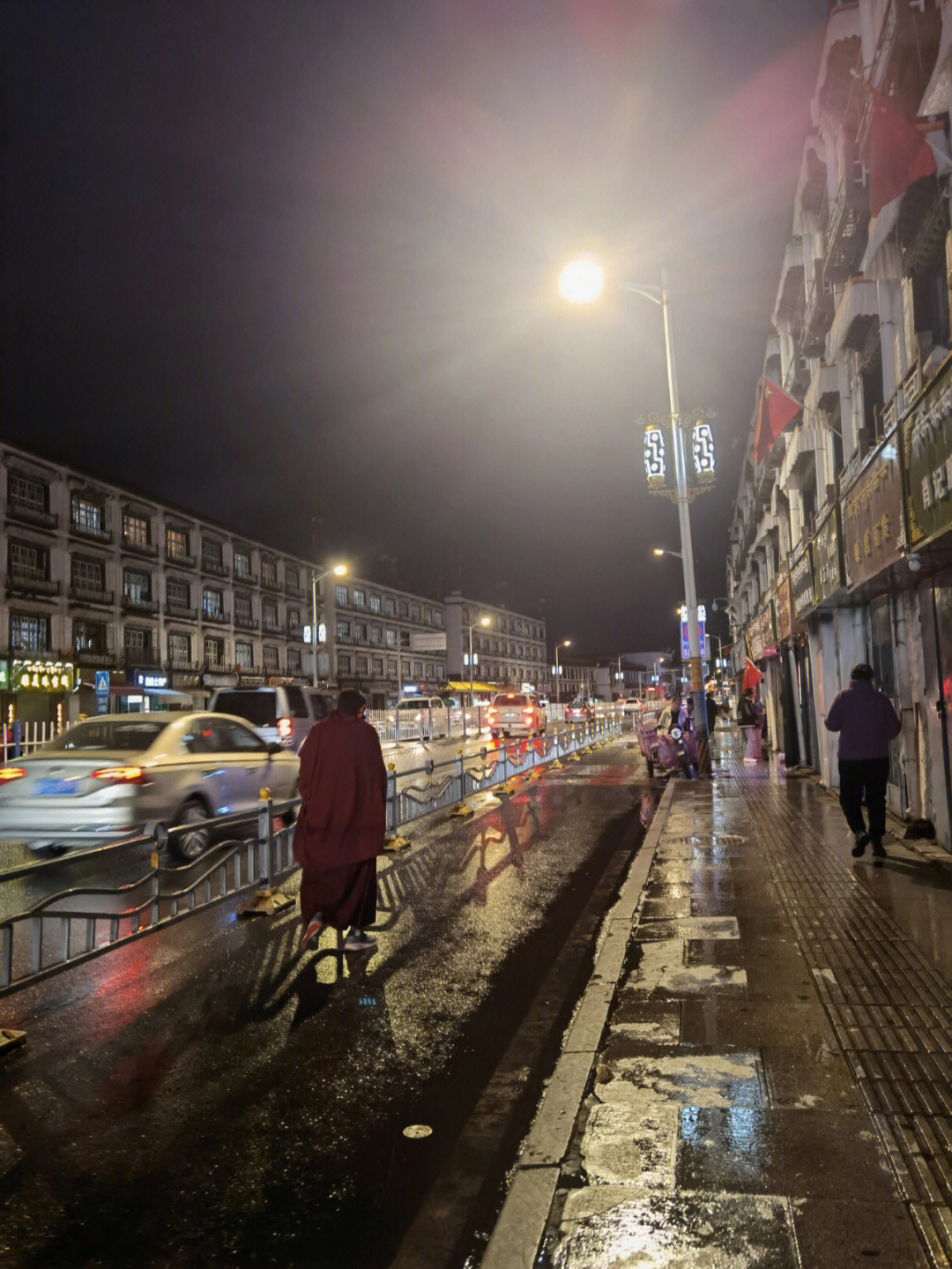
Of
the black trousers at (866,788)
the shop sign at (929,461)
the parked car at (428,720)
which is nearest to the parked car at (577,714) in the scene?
the parked car at (428,720)

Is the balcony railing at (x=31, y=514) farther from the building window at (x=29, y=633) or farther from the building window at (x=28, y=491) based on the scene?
the building window at (x=29, y=633)

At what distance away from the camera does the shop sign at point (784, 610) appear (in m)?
17.5

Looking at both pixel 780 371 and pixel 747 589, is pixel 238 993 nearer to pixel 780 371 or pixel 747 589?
pixel 780 371

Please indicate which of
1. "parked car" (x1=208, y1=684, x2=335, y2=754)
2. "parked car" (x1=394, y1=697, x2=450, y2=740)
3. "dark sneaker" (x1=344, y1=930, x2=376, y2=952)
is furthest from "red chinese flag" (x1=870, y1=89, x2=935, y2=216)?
"parked car" (x1=394, y1=697, x2=450, y2=740)

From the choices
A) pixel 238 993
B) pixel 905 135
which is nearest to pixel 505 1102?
pixel 238 993

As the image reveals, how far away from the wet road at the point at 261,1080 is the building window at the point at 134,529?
133 feet

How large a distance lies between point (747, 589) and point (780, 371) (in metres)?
17.7

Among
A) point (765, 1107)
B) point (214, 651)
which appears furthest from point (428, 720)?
point (765, 1107)

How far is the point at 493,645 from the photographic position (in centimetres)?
10594

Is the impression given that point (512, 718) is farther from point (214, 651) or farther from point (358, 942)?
point (358, 942)

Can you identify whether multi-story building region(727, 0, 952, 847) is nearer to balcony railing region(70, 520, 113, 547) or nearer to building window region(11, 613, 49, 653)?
building window region(11, 613, 49, 653)

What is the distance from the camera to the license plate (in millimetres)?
9250

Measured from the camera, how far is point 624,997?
17.7 ft

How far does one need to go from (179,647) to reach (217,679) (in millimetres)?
3490
